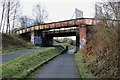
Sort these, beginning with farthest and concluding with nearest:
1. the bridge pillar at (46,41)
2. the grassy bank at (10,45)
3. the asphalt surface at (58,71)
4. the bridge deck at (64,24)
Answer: the bridge pillar at (46,41) → the bridge deck at (64,24) → the grassy bank at (10,45) → the asphalt surface at (58,71)

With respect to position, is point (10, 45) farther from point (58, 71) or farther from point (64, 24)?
point (58, 71)

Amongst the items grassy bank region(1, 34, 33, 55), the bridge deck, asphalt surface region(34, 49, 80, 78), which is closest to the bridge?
the bridge deck

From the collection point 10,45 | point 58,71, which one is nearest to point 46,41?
point 10,45

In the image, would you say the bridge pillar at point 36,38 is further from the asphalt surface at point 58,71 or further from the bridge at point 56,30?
the asphalt surface at point 58,71

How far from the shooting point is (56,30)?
211ft

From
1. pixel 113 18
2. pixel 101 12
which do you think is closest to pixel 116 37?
pixel 113 18

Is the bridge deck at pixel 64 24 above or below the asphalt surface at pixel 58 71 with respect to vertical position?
above

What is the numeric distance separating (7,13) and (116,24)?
4554 cm

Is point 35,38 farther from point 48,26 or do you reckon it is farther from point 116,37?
point 116,37

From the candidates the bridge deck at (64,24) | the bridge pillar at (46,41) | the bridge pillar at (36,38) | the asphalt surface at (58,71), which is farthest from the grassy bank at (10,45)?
the bridge pillar at (46,41)

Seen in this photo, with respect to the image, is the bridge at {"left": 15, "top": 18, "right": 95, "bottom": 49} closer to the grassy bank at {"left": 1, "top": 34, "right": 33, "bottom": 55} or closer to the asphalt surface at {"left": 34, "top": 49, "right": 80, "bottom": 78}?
the grassy bank at {"left": 1, "top": 34, "right": 33, "bottom": 55}

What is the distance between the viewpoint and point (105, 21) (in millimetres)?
18906

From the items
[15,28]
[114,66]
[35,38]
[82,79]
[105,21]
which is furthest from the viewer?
[15,28]

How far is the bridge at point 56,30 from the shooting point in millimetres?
47328
